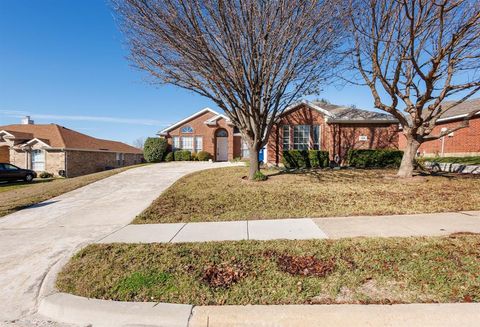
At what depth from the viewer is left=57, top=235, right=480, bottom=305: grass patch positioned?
301 cm

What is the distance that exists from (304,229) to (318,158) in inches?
449

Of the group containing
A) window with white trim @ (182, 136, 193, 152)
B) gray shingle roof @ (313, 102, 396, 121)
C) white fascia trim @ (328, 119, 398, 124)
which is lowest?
window with white trim @ (182, 136, 193, 152)

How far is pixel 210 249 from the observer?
4387 millimetres

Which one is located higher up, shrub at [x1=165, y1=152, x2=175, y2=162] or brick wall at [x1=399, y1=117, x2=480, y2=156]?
brick wall at [x1=399, y1=117, x2=480, y2=156]

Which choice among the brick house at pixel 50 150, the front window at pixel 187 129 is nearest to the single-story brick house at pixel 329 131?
the front window at pixel 187 129

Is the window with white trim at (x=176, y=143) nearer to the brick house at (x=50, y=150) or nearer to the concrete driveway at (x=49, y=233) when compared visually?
the brick house at (x=50, y=150)

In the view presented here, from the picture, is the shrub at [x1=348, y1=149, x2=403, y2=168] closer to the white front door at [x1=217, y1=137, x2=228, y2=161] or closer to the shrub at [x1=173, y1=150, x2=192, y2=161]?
the white front door at [x1=217, y1=137, x2=228, y2=161]

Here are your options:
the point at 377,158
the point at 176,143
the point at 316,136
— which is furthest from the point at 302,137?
the point at 176,143

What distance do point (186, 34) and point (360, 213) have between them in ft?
25.9

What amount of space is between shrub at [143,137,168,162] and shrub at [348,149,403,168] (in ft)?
58.8

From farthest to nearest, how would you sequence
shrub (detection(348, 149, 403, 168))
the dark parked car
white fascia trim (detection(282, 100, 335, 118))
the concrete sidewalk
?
the dark parked car → white fascia trim (detection(282, 100, 335, 118)) → shrub (detection(348, 149, 403, 168)) → the concrete sidewalk

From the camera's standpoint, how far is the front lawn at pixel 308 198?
6.81m

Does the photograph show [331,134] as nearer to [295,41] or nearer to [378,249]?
[295,41]

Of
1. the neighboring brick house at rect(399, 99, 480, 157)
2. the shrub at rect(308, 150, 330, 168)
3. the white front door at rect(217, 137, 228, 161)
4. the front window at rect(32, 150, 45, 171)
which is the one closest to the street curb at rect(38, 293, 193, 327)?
Answer: the shrub at rect(308, 150, 330, 168)
